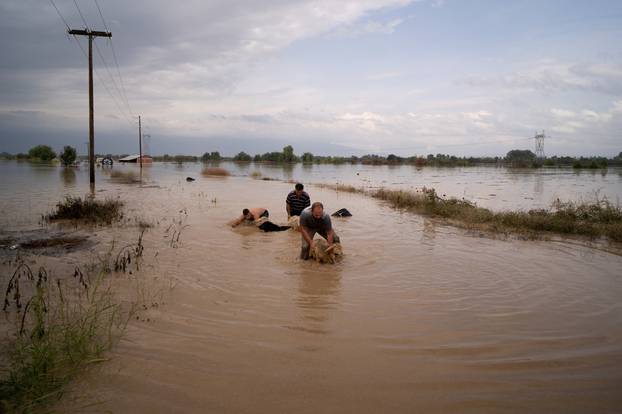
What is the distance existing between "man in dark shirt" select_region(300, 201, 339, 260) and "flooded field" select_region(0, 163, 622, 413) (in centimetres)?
43

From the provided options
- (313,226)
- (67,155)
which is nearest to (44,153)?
(67,155)

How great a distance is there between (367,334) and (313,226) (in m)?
3.57

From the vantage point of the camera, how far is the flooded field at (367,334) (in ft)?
10.1

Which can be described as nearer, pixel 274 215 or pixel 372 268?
pixel 372 268

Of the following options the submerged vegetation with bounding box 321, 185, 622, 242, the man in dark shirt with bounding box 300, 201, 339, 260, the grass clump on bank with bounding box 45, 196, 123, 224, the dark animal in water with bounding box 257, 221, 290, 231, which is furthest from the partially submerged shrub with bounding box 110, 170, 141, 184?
the man in dark shirt with bounding box 300, 201, 339, 260

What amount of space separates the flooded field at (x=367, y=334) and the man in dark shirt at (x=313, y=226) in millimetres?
429

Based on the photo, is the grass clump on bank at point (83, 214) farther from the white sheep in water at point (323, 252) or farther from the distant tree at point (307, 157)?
the distant tree at point (307, 157)

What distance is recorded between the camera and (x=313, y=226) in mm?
7680

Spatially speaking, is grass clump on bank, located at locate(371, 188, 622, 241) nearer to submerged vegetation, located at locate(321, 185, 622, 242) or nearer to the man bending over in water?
submerged vegetation, located at locate(321, 185, 622, 242)

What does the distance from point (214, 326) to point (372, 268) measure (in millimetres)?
3653

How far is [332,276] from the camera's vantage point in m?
6.58

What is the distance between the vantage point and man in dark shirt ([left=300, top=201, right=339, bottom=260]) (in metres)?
7.39

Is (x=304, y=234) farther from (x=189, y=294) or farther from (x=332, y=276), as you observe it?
(x=189, y=294)

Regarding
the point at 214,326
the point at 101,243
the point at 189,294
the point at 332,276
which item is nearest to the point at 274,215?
the point at 101,243
